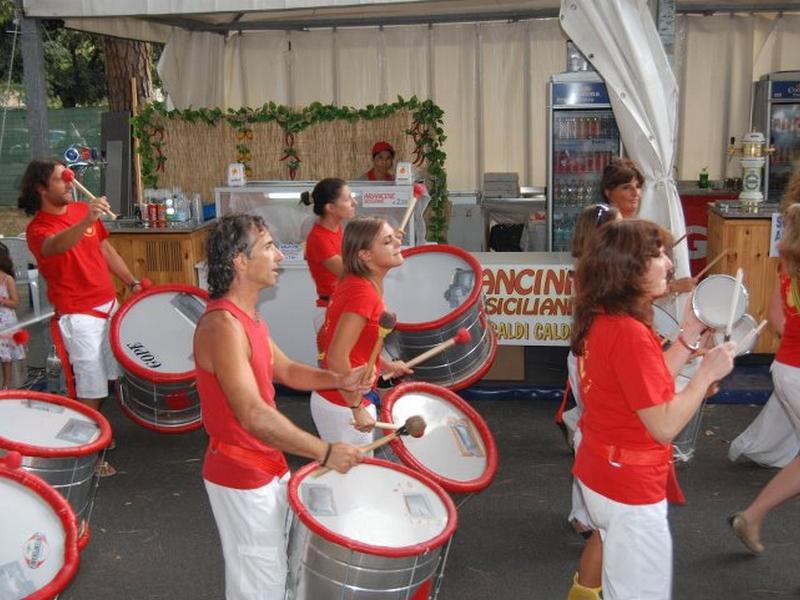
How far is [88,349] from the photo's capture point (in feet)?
16.3

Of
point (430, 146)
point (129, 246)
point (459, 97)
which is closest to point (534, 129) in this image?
point (459, 97)

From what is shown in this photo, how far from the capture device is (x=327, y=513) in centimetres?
A: 266

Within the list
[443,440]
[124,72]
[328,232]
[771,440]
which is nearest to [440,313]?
[328,232]

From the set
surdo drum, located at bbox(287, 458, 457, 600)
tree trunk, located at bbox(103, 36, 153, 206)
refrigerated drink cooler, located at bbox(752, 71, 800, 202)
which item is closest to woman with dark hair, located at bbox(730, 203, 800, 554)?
surdo drum, located at bbox(287, 458, 457, 600)

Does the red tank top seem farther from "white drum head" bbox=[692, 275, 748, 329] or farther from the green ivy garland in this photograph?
the green ivy garland

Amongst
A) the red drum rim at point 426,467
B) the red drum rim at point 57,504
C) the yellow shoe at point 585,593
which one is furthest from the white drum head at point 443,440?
the red drum rim at point 57,504

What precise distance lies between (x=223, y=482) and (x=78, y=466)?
2.37 ft

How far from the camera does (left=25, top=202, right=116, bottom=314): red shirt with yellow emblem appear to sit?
488 centimetres

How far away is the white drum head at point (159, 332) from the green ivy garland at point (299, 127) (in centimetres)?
229

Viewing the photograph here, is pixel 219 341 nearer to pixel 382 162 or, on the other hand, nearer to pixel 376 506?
pixel 376 506

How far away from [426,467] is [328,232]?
5.71ft

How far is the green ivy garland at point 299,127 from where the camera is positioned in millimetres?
6719

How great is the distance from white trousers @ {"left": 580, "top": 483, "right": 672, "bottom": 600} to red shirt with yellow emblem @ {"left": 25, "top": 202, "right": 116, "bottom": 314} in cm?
323

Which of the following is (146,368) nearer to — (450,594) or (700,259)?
(450,594)
